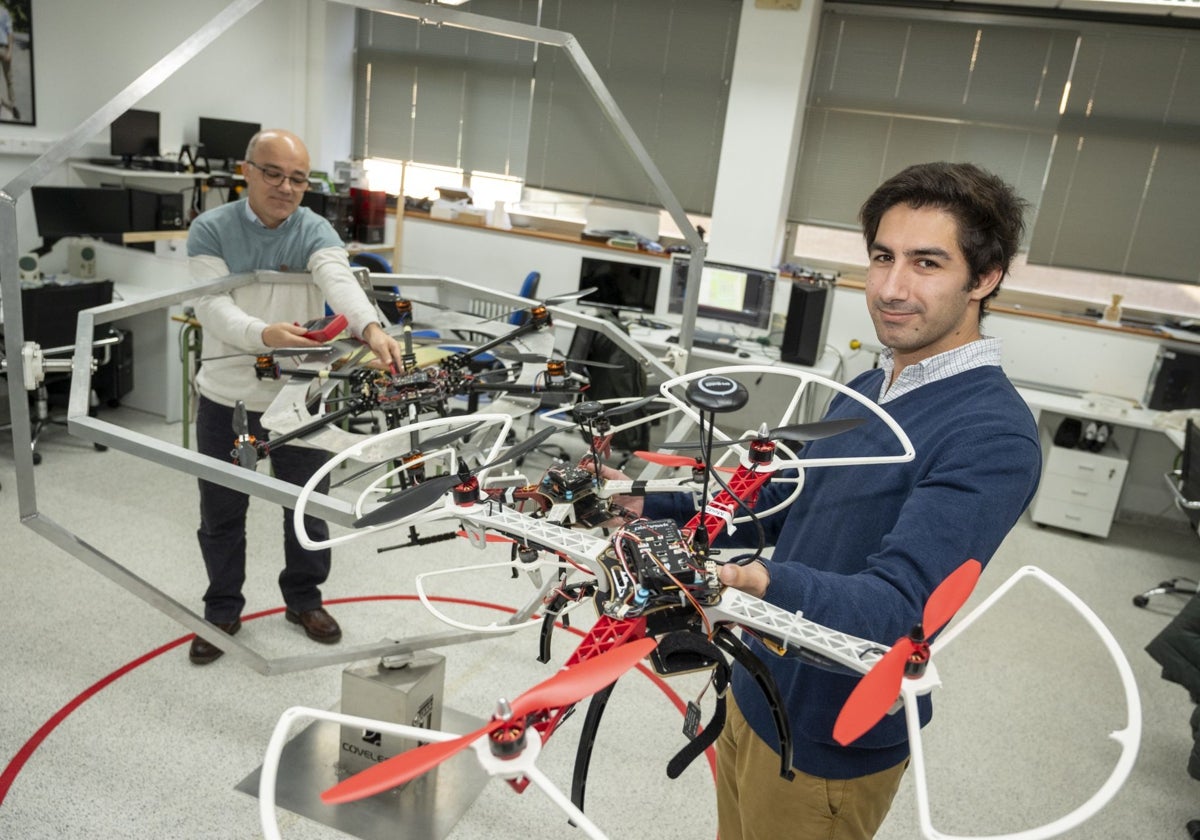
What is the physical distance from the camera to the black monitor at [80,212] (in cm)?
461

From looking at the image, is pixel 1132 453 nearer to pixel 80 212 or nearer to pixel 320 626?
pixel 320 626

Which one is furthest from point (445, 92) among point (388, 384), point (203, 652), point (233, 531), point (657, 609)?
point (657, 609)

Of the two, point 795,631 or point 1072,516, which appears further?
point 1072,516

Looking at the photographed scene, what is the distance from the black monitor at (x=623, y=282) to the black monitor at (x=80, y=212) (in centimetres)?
265

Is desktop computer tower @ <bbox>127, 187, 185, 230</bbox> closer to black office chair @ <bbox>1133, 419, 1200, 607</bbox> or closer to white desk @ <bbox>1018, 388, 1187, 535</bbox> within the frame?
white desk @ <bbox>1018, 388, 1187, 535</bbox>

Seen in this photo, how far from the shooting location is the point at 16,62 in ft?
15.4

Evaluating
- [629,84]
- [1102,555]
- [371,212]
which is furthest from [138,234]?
[1102,555]

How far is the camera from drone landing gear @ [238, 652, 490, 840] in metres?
2.19

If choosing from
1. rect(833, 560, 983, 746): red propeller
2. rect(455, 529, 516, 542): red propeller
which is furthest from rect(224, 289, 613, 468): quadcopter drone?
rect(833, 560, 983, 746): red propeller

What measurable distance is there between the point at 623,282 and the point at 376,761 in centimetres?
370

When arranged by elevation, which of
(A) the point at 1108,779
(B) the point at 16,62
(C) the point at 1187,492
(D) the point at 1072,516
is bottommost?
(D) the point at 1072,516

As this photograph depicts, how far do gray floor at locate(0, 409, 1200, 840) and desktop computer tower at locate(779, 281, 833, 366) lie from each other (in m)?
1.64

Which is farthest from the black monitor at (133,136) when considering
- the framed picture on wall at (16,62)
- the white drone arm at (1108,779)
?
the white drone arm at (1108,779)

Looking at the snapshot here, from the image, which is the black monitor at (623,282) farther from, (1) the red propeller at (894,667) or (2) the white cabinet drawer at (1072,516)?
(1) the red propeller at (894,667)
